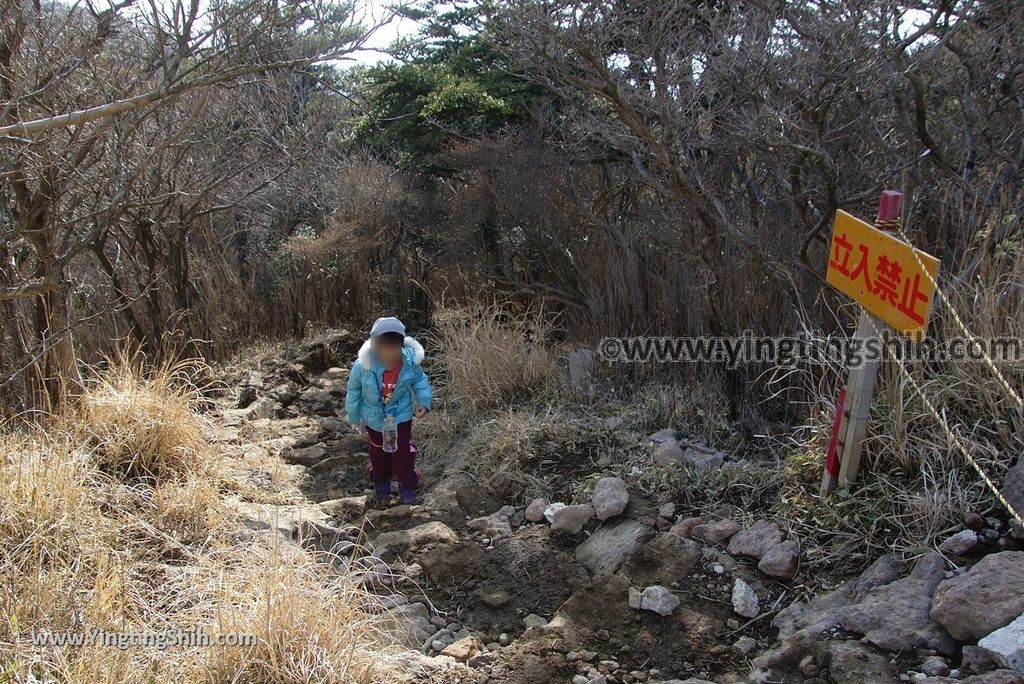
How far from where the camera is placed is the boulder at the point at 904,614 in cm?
269

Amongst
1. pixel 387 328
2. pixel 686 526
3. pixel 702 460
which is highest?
pixel 387 328

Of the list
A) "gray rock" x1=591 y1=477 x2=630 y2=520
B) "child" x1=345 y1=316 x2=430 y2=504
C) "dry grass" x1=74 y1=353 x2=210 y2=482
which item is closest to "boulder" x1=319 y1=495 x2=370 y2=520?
"child" x1=345 y1=316 x2=430 y2=504

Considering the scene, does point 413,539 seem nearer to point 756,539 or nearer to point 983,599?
point 756,539

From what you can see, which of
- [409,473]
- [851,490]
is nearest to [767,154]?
[851,490]

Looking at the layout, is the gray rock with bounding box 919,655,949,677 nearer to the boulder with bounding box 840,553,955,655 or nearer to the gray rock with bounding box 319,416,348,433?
the boulder with bounding box 840,553,955,655

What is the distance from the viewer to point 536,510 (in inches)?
169

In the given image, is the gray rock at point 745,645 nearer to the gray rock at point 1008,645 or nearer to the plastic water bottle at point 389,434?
Answer: the gray rock at point 1008,645

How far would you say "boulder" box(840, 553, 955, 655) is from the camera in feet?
8.83

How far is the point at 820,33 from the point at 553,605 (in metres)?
2.90

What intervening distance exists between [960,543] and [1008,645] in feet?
2.09

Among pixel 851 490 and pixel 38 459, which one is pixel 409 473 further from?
pixel 851 490

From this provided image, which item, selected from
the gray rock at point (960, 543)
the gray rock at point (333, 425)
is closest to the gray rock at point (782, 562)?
the gray rock at point (960, 543)

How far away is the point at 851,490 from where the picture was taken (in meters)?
3.49

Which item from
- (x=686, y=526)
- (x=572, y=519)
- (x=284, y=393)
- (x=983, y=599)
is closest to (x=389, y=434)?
(x=572, y=519)
